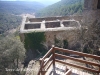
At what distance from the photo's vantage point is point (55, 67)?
516cm

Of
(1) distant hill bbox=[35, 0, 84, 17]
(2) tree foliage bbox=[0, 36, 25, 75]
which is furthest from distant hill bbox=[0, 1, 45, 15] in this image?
(2) tree foliage bbox=[0, 36, 25, 75]

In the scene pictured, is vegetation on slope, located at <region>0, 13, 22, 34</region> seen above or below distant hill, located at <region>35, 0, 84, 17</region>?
below

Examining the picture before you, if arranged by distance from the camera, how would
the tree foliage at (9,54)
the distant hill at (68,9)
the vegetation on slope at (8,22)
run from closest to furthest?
the tree foliage at (9,54), the distant hill at (68,9), the vegetation on slope at (8,22)

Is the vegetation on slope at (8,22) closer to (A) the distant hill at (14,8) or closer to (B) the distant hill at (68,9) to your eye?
(B) the distant hill at (68,9)

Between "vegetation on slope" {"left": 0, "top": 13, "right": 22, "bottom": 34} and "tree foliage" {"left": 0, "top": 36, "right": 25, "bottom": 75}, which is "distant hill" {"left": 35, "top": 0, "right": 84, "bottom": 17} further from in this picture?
"tree foliage" {"left": 0, "top": 36, "right": 25, "bottom": 75}

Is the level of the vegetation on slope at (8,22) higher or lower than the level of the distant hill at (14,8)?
Answer: lower

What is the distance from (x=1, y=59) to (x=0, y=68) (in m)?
0.81

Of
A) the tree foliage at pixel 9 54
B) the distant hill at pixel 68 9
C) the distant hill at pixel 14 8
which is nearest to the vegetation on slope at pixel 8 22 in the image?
the distant hill at pixel 68 9

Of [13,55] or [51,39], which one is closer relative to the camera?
[13,55]

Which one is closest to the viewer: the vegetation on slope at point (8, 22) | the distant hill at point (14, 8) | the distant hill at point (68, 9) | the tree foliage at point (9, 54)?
the tree foliage at point (9, 54)

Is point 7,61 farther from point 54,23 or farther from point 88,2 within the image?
point 88,2

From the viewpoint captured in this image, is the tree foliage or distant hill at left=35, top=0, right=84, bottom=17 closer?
the tree foliage

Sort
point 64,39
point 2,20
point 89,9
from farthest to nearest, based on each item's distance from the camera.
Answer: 1. point 2,20
2. point 89,9
3. point 64,39

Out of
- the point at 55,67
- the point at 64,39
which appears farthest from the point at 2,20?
the point at 55,67
